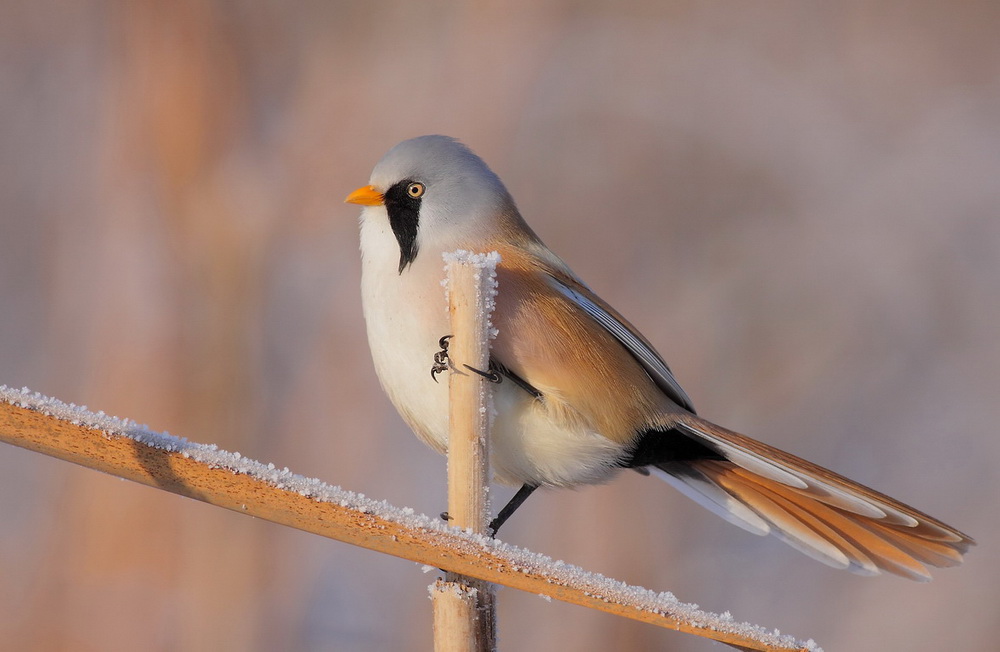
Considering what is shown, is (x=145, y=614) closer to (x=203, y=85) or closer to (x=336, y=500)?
(x=203, y=85)

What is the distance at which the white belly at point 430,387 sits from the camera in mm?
1552

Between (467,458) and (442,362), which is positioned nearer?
(467,458)

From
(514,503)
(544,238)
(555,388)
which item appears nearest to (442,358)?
(555,388)

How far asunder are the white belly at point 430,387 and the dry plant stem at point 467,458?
1.30ft

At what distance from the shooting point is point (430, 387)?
5.13 feet

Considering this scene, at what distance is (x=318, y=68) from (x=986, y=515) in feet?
9.54

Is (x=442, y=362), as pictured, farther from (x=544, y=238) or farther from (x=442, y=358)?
(x=544, y=238)

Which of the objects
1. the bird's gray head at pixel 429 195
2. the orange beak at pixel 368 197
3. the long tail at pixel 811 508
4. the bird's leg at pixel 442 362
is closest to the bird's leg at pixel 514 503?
the long tail at pixel 811 508

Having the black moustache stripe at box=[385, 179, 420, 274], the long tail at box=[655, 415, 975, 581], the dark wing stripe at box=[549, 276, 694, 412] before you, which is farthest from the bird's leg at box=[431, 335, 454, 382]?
the long tail at box=[655, 415, 975, 581]

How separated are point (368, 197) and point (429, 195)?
11 centimetres

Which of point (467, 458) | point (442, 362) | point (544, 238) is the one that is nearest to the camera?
point (467, 458)

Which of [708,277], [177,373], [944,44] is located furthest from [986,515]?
[177,373]

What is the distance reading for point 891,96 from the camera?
3.76 m

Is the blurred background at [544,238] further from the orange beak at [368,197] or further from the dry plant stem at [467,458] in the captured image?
the dry plant stem at [467,458]
